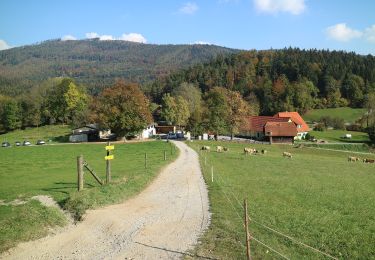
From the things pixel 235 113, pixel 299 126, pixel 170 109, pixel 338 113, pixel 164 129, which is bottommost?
pixel 164 129

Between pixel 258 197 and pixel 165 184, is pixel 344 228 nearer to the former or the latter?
pixel 258 197

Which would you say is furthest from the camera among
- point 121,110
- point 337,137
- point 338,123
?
point 338,123

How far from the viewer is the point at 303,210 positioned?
21078 millimetres

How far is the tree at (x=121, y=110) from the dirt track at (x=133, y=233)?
63439mm

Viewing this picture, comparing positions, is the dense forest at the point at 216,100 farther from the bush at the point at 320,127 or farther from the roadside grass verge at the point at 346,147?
the bush at the point at 320,127

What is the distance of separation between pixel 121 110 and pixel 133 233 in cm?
7285

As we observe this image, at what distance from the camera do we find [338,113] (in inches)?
6324

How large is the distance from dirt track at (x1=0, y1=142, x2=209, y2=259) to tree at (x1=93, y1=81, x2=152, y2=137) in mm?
63439

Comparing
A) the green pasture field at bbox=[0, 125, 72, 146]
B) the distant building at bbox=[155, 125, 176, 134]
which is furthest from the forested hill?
the green pasture field at bbox=[0, 125, 72, 146]

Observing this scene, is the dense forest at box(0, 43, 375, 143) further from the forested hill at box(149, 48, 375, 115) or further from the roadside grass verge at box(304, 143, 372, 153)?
the roadside grass verge at box(304, 143, 372, 153)

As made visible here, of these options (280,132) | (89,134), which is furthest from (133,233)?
(280,132)

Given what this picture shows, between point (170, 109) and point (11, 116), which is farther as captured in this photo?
point (170, 109)

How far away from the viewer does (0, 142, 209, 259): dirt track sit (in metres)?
14.3

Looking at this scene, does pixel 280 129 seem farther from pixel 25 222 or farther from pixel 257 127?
pixel 25 222
